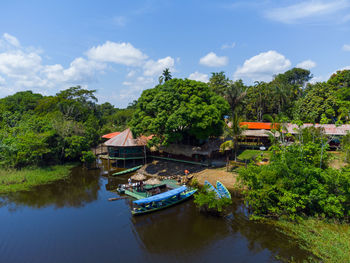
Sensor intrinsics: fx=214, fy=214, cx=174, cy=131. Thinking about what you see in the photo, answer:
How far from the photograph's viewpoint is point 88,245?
1440 cm

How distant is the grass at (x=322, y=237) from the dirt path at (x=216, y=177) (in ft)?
26.7

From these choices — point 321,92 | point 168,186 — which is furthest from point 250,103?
point 168,186

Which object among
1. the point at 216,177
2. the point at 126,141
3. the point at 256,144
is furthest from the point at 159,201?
the point at 256,144

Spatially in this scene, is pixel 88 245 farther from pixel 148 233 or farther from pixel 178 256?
pixel 178 256

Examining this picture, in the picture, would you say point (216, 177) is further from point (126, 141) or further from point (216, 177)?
point (126, 141)

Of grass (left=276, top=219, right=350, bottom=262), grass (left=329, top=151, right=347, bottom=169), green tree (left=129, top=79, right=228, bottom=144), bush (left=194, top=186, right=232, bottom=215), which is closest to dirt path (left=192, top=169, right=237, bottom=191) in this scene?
green tree (left=129, top=79, right=228, bottom=144)

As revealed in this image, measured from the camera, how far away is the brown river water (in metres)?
13.2

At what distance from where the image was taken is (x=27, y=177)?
25844 mm

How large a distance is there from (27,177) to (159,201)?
58.2 ft

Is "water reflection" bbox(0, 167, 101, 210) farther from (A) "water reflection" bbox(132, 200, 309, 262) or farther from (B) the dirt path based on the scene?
(B) the dirt path

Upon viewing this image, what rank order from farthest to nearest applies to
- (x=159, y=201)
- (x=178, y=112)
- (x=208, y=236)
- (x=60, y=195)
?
(x=178, y=112) → (x=60, y=195) → (x=159, y=201) → (x=208, y=236)

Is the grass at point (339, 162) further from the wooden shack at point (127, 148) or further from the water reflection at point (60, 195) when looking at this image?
the water reflection at point (60, 195)

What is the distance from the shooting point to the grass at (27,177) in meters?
23.8

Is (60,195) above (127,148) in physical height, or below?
below
